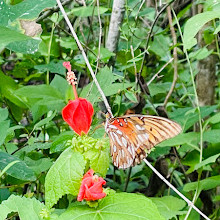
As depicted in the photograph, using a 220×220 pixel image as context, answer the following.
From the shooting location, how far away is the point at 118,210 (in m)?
0.90

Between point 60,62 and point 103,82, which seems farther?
point 60,62

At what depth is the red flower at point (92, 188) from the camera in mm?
861

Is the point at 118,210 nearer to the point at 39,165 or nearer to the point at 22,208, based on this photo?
the point at 22,208

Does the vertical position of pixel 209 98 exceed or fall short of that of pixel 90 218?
it falls short

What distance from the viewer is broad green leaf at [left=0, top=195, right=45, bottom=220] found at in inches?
37.3

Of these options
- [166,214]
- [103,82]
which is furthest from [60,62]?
[166,214]

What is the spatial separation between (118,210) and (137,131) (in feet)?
0.67

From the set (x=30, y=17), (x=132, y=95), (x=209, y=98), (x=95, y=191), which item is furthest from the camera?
(x=209, y=98)

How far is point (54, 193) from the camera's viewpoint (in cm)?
90

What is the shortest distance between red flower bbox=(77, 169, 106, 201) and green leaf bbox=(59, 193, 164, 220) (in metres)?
0.04

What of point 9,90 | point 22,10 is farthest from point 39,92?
point 22,10

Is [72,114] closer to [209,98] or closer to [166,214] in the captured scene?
[166,214]

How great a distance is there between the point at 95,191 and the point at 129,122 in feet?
0.70

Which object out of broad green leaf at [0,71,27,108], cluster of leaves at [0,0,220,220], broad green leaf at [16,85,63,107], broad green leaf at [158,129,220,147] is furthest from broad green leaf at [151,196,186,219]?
broad green leaf at [0,71,27,108]
